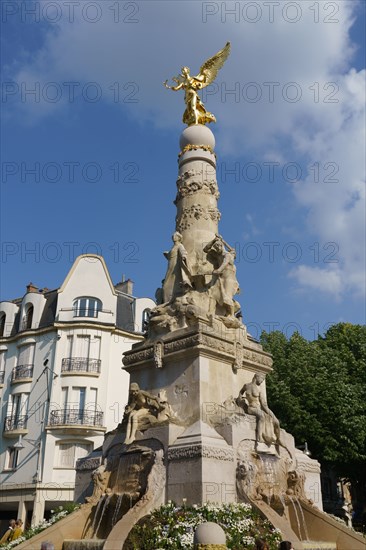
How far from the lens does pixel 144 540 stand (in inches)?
438

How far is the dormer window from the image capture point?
121ft

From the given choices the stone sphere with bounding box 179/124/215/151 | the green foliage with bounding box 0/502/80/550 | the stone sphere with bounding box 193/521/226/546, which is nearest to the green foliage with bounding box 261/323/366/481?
the stone sphere with bounding box 179/124/215/151

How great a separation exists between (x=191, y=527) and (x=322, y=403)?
1884cm

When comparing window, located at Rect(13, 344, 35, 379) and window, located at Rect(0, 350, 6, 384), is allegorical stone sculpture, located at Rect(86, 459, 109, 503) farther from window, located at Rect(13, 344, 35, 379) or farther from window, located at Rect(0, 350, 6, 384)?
window, located at Rect(0, 350, 6, 384)

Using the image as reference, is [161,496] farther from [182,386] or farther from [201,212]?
[201,212]

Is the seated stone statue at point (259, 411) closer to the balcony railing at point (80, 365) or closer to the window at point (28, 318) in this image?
the balcony railing at point (80, 365)

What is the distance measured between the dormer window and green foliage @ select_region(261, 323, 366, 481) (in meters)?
12.2

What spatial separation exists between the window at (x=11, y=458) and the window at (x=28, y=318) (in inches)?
316

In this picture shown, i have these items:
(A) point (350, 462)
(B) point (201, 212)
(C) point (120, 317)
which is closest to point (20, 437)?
(C) point (120, 317)

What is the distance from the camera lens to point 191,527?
11.2m

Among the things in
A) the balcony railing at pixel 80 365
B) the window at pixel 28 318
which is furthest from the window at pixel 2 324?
the balcony railing at pixel 80 365

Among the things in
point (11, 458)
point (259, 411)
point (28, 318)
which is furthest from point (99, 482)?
point (28, 318)

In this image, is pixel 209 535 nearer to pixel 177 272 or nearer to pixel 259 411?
pixel 259 411

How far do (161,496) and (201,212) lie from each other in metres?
8.96
